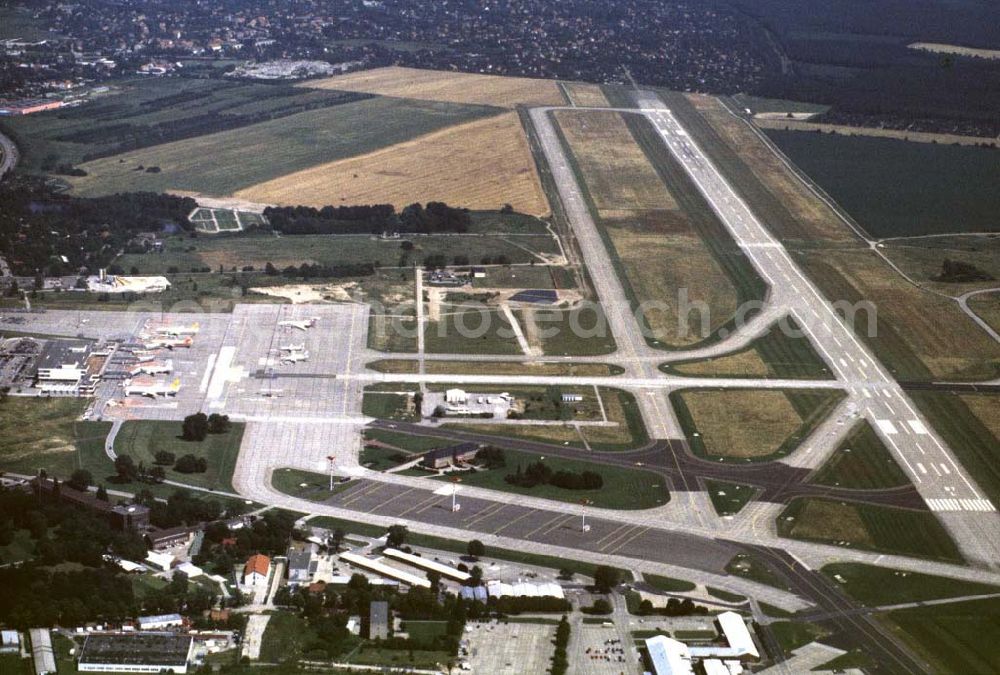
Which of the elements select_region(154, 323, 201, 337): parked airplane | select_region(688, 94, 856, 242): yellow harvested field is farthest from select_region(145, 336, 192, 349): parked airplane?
select_region(688, 94, 856, 242): yellow harvested field

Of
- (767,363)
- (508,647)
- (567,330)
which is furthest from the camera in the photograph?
(567,330)

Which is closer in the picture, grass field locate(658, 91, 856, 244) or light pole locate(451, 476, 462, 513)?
light pole locate(451, 476, 462, 513)

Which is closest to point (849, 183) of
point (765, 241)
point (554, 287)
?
point (765, 241)

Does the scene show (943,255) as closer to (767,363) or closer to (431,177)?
(767,363)

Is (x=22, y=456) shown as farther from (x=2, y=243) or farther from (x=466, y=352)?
(x=2, y=243)

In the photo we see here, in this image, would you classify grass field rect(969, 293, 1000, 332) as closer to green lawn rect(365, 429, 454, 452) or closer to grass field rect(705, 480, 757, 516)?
grass field rect(705, 480, 757, 516)

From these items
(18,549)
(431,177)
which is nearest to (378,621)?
(18,549)
